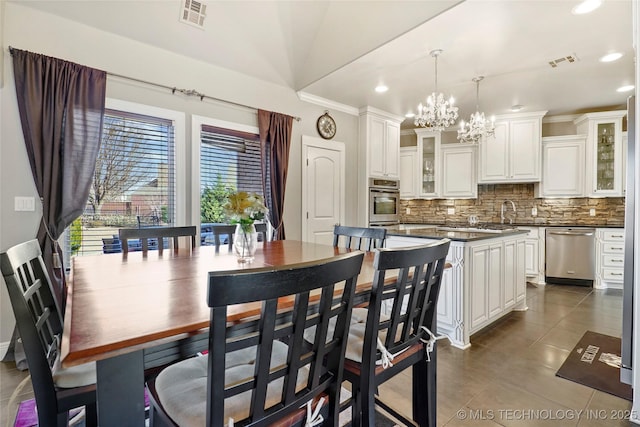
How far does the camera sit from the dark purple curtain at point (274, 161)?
368 cm

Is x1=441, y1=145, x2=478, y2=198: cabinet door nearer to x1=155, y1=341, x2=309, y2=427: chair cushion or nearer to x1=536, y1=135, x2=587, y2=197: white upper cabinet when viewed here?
x1=536, y1=135, x2=587, y2=197: white upper cabinet

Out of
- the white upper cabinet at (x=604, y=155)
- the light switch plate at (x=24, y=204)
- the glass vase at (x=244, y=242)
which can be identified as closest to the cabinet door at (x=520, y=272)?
the white upper cabinet at (x=604, y=155)

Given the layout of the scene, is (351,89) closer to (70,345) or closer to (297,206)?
(297,206)

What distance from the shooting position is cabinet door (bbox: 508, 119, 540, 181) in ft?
16.2

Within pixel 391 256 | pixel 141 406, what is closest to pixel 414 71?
pixel 391 256

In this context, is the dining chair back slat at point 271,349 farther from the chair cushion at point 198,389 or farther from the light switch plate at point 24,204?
the light switch plate at point 24,204

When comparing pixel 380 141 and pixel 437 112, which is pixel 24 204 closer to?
pixel 437 112

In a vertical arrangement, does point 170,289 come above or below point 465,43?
below

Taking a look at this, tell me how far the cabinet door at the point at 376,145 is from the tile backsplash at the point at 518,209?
190cm

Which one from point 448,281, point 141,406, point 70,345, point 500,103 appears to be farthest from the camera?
point 500,103

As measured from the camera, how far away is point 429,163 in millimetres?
5895

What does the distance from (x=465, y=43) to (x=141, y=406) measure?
3.42 meters

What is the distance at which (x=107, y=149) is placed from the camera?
2.77 meters

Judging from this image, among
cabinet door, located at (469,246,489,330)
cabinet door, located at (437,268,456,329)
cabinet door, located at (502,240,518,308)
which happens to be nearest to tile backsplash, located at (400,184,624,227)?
cabinet door, located at (502,240,518,308)
